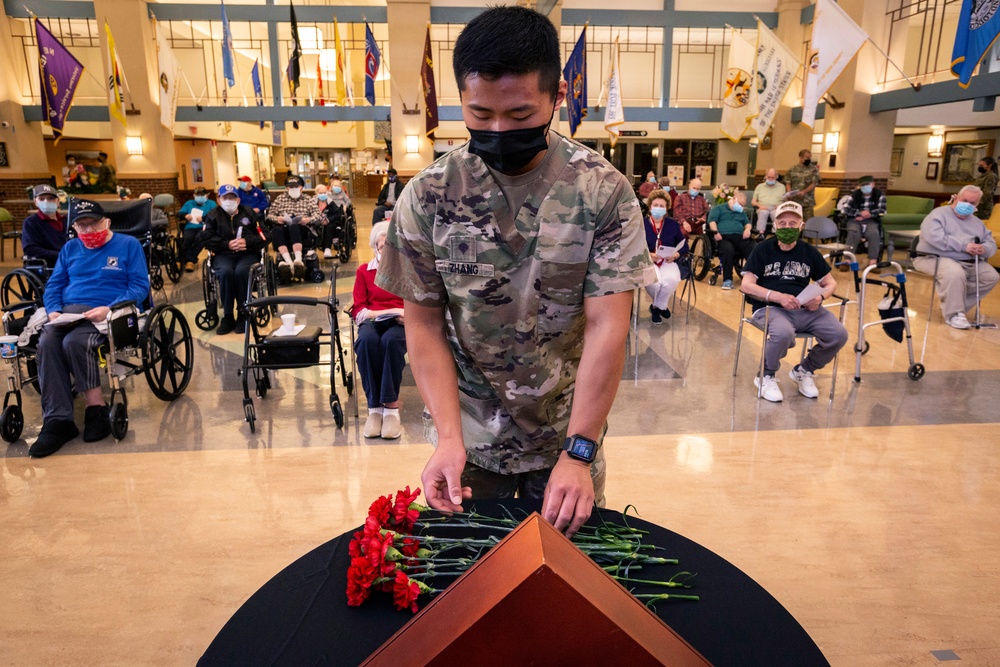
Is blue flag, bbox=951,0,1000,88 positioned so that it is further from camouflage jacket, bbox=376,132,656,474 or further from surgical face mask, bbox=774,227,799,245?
camouflage jacket, bbox=376,132,656,474

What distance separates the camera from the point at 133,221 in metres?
6.43

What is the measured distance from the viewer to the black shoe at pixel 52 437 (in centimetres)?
402

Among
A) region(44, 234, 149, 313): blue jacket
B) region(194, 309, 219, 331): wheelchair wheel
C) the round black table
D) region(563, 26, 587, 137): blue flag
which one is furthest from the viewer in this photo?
region(563, 26, 587, 137): blue flag

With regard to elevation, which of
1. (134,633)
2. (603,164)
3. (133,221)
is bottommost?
(134,633)

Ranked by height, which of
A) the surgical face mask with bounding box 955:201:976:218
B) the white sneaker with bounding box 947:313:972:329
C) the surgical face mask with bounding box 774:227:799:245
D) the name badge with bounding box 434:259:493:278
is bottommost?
the white sneaker with bounding box 947:313:972:329

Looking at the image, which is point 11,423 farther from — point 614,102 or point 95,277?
point 614,102

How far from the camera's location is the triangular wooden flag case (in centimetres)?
94

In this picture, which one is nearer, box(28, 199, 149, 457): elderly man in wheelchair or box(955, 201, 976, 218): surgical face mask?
box(28, 199, 149, 457): elderly man in wheelchair

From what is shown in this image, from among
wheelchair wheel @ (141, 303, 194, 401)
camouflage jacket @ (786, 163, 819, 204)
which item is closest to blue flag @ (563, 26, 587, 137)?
camouflage jacket @ (786, 163, 819, 204)

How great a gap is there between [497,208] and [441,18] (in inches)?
645

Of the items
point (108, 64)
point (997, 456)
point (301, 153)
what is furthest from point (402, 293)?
point (301, 153)

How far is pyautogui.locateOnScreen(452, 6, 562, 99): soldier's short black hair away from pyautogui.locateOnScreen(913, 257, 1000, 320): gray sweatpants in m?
7.02

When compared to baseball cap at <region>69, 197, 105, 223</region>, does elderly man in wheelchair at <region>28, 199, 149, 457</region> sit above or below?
below

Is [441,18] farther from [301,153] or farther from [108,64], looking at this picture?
[301,153]
